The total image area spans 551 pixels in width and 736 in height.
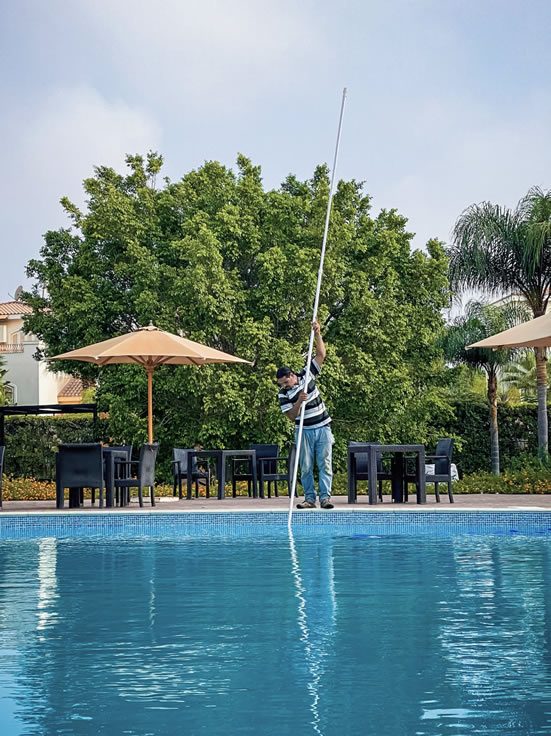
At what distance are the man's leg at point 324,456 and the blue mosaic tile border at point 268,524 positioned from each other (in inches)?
27.6

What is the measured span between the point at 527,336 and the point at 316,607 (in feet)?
30.3

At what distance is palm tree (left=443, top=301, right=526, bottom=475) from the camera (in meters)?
26.3

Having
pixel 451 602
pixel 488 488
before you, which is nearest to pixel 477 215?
pixel 488 488

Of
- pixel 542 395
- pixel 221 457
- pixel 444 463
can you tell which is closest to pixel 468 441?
pixel 542 395

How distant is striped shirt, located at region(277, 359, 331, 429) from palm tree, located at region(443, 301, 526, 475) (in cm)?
1324

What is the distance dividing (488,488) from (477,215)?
8.11 m

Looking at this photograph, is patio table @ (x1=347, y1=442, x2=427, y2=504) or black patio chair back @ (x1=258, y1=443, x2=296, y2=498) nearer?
patio table @ (x1=347, y1=442, x2=427, y2=504)

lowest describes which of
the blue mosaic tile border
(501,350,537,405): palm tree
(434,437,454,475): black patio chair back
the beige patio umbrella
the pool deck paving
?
the blue mosaic tile border

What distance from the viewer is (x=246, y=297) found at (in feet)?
73.3

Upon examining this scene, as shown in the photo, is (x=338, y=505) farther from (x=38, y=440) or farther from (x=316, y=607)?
(x=38, y=440)

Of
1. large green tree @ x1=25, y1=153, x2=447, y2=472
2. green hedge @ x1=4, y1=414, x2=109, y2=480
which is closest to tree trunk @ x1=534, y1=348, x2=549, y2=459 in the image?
large green tree @ x1=25, y1=153, x2=447, y2=472

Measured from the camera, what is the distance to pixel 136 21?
23922mm

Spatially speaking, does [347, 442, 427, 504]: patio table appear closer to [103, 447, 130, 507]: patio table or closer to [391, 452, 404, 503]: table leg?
[391, 452, 404, 503]: table leg

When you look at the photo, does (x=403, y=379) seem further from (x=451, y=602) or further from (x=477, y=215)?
(x=451, y=602)
